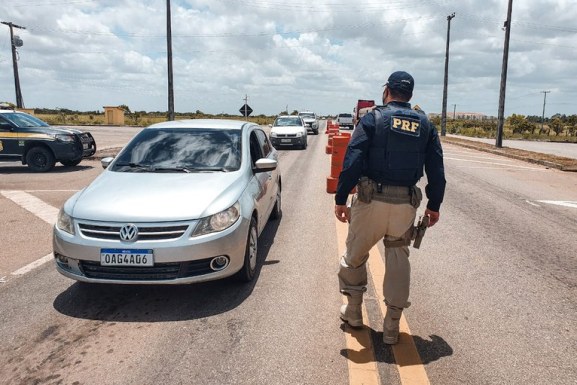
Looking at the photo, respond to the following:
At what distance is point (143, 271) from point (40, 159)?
1073cm

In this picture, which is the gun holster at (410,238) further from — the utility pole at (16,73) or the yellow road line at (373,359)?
the utility pole at (16,73)

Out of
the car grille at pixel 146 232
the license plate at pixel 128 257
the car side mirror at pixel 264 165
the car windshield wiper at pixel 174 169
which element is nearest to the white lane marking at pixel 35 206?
the car windshield wiper at pixel 174 169

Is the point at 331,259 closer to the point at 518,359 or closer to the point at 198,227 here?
the point at 198,227

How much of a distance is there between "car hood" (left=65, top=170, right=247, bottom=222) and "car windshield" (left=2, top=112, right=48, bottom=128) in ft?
32.0

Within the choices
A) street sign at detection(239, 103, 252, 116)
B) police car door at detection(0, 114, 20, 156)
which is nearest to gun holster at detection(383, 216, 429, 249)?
police car door at detection(0, 114, 20, 156)

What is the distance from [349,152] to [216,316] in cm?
174

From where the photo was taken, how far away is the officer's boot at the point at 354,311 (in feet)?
11.2

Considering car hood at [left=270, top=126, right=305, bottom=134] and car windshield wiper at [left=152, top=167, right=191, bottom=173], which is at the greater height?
car hood at [left=270, top=126, right=305, bottom=134]

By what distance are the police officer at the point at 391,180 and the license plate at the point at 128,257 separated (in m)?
1.58

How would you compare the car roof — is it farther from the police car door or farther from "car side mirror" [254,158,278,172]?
the police car door

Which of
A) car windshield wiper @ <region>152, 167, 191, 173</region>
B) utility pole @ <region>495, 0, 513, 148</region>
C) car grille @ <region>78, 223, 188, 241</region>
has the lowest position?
car grille @ <region>78, 223, 188, 241</region>

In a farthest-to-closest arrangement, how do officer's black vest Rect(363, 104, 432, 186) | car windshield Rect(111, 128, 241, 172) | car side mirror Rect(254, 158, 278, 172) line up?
car side mirror Rect(254, 158, 278, 172)
car windshield Rect(111, 128, 241, 172)
officer's black vest Rect(363, 104, 432, 186)

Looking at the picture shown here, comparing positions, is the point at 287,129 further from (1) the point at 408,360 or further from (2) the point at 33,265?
(1) the point at 408,360

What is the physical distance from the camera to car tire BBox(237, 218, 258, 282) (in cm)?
421
